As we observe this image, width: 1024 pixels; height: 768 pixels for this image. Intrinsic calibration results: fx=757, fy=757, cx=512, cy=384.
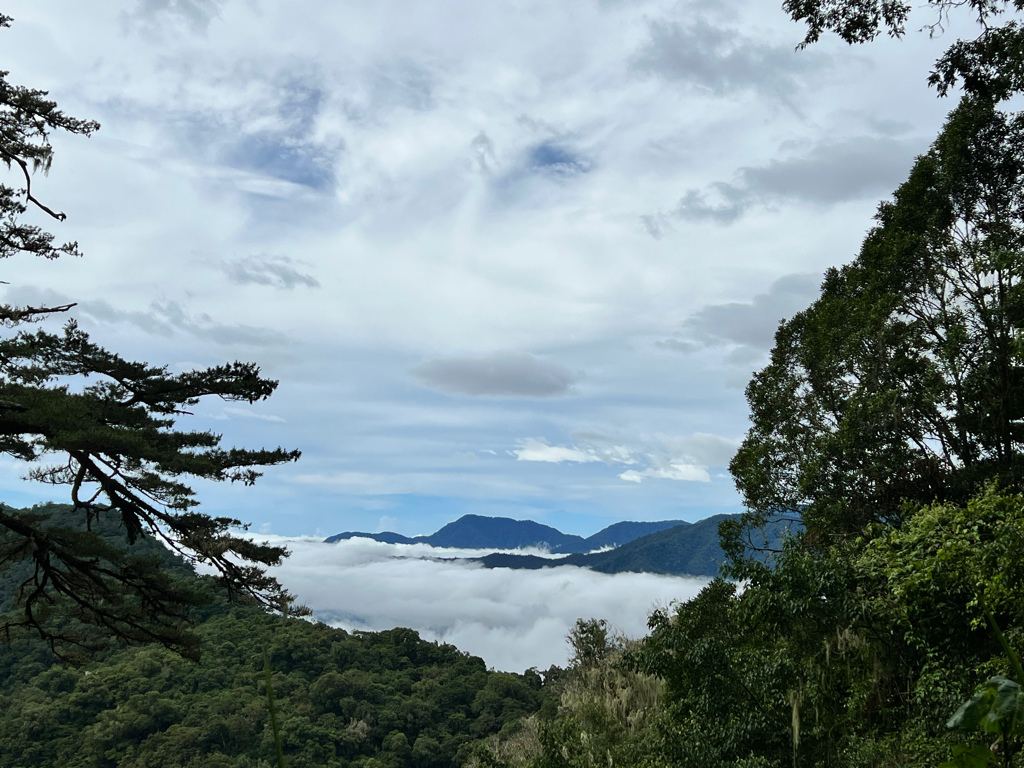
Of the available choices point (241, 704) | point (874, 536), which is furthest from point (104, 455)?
point (241, 704)

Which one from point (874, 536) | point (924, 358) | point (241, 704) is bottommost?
point (241, 704)

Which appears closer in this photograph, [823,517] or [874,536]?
[874,536]

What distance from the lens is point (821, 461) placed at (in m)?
13.2

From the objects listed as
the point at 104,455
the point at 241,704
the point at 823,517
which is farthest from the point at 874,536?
the point at 241,704

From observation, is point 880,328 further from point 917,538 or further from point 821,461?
point 917,538

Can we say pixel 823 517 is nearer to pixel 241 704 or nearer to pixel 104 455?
pixel 104 455

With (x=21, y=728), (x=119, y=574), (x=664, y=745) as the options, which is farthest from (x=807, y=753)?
(x=21, y=728)

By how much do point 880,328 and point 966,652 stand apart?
19.6 ft

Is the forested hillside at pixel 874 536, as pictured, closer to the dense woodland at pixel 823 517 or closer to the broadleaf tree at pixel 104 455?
the dense woodland at pixel 823 517

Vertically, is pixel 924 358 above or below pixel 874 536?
above

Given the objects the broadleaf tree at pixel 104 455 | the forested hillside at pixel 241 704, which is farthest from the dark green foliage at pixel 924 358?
the forested hillside at pixel 241 704

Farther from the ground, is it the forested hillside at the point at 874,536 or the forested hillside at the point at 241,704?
the forested hillside at the point at 874,536

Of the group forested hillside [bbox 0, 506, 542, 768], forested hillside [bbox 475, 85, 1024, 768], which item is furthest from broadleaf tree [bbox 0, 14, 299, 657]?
forested hillside [bbox 0, 506, 542, 768]

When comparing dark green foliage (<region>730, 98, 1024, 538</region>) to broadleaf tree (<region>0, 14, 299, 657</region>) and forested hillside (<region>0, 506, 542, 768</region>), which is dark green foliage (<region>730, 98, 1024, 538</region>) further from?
forested hillside (<region>0, 506, 542, 768</region>)
